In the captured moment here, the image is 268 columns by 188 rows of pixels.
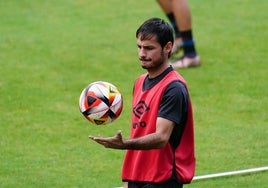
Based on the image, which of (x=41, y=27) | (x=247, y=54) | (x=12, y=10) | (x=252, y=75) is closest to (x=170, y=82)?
(x=252, y=75)

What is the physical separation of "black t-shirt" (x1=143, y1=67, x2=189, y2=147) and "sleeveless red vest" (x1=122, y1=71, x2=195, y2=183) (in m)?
0.04

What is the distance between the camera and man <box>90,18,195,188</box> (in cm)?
561

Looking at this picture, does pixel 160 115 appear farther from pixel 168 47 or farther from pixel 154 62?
pixel 168 47

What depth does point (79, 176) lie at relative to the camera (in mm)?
8195

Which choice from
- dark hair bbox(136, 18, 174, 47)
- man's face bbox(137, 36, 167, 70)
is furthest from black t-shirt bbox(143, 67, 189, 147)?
dark hair bbox(136, 18, 174, 47)

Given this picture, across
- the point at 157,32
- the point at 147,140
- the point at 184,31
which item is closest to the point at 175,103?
the point at 147,140

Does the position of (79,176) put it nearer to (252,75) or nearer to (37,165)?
(37,165)

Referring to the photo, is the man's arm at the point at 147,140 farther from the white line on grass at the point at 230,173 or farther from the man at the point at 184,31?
the man at the point at 184,31

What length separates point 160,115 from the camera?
5539 millimetres

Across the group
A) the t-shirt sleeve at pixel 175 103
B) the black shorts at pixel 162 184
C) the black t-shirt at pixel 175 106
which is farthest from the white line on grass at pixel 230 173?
the t-shirt sleeve at pixel 175 103

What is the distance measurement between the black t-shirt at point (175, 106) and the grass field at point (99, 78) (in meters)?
2.29

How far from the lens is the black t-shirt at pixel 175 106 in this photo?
218 inches

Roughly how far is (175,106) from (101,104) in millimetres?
821

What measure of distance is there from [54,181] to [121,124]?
6.02 feet
